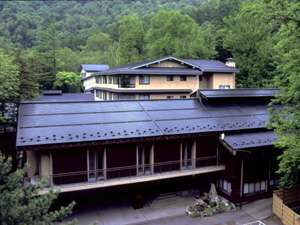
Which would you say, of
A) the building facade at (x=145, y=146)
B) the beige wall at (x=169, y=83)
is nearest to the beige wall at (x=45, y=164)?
the building facade at (x=145, y=146)

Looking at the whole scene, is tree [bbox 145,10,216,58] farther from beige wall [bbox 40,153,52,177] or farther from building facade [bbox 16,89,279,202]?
beige wall [bbox 40,153,52,177]

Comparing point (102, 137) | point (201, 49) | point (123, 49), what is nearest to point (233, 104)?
point (102, 137)

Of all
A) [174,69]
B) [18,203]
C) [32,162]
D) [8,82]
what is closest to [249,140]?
[32,162]

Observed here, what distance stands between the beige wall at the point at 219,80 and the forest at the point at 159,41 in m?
4.59

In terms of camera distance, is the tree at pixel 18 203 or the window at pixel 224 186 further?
the window at pixel 224 186

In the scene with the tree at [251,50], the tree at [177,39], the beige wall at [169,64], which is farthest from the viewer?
the tree at [177,39]

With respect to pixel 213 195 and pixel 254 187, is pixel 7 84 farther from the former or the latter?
pixel 254 187

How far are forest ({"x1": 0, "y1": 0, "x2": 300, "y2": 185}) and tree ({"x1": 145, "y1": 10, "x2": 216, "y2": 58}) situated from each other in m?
0.15

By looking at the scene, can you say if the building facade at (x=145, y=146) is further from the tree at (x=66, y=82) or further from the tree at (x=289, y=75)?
the tree at (x=66, y=82)

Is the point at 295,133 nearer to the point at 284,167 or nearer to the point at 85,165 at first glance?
the point at 284,167

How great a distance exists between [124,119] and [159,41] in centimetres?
3202

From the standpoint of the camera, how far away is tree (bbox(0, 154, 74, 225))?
20.2 ft

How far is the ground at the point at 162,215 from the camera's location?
14.6m

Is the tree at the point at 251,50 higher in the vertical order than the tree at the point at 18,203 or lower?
higher
